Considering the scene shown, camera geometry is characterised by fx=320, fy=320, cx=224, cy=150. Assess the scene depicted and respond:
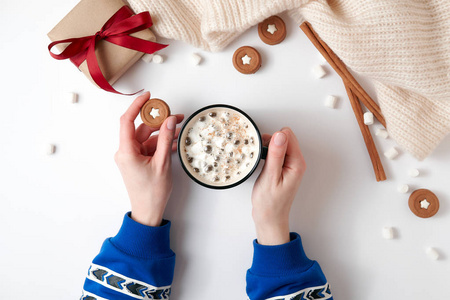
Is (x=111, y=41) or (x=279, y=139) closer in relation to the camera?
(x=279, y=139)

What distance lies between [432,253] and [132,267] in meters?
0.82

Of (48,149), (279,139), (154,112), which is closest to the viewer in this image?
(279,139)

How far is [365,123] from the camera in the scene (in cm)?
88

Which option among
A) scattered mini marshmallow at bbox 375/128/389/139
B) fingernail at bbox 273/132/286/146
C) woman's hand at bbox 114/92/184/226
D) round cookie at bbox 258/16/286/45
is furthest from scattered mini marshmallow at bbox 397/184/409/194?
woman's hand at bbox 114/92/184/226

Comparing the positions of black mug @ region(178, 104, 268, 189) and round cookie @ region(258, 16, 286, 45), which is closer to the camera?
black mug @ region(178, 104, 268, 189)

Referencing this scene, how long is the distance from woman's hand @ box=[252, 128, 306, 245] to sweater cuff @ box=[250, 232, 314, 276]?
0.07ft

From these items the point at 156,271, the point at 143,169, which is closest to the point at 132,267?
the point at 156,271

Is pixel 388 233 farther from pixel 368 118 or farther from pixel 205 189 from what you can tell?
pixel 205 189

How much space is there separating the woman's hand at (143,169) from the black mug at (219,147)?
0.06 m

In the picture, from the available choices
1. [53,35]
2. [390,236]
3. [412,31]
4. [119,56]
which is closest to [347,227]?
[390,236]

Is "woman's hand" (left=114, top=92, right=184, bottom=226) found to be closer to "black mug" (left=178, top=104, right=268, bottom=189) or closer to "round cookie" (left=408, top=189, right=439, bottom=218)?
"black mug" (left=178, top=104, right=268, bottom=189)

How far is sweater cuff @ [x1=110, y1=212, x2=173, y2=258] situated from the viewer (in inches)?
32.1

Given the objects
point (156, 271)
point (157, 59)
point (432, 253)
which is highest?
point (157, 59)

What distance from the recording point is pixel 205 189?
91cm
